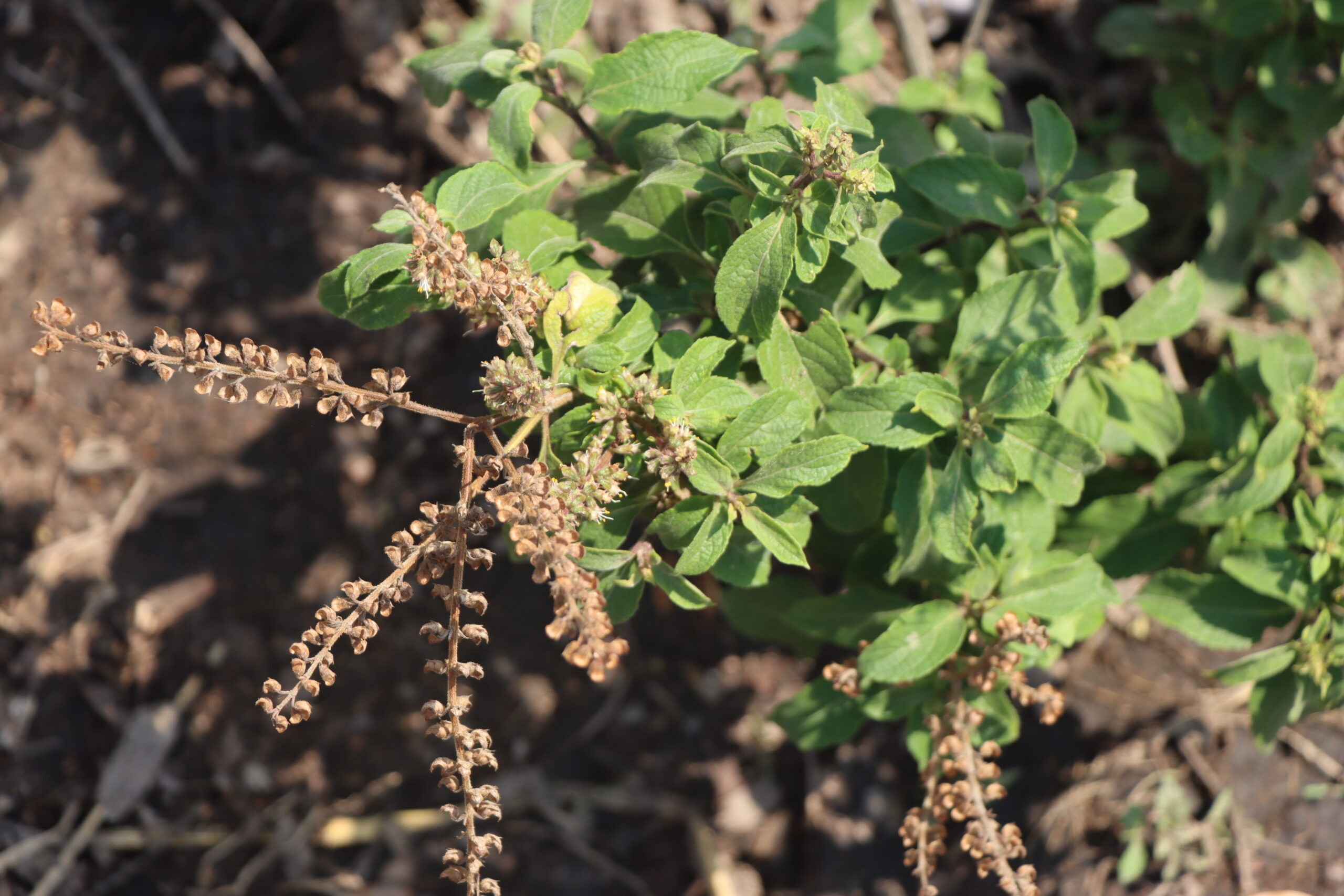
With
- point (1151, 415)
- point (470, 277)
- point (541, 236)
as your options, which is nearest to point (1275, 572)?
point (1151, 415)

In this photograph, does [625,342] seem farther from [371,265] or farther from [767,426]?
[371,265]

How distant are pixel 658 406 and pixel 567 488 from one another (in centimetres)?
29

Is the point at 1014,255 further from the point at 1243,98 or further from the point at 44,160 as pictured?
the point at 44,160

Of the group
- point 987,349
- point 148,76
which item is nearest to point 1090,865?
point 987,349

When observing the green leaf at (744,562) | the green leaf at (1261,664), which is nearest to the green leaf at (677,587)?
the green leaf at (744,562)

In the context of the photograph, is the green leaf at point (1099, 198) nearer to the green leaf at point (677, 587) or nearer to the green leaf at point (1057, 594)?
the green leaf at point (1057, 594)

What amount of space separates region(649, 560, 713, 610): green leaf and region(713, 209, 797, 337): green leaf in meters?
0.56

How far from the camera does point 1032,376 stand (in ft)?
6.66

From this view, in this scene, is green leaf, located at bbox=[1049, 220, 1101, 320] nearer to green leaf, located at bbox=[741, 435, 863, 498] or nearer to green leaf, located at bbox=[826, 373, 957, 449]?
green leaf, located at bbox=[826, 373, 957, 449]

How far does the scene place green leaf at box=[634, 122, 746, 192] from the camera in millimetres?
1971

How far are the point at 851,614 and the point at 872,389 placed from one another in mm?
776

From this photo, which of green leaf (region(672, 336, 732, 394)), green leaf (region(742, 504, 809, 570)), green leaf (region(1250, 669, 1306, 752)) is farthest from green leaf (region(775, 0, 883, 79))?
green leaf (region(1250, 669, 1306, 752))

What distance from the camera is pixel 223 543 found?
4.26 metres

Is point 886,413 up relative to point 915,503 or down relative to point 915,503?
up
